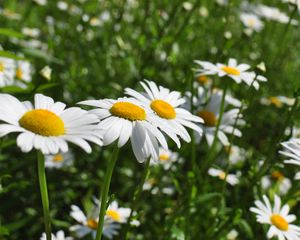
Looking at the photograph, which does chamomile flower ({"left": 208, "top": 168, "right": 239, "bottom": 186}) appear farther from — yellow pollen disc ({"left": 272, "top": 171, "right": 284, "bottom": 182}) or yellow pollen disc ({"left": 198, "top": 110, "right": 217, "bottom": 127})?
yellow pollen disc ({"left": 272, "top": 171, "right": 284, "bottom": 182})

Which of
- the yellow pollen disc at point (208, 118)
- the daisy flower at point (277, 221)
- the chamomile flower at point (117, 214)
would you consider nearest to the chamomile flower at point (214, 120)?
the yellow pollen disc at point (208, 118)

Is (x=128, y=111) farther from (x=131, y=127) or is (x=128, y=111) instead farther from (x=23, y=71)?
(x=23, y=71)

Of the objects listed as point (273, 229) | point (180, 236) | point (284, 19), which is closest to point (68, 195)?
point (180, 236)

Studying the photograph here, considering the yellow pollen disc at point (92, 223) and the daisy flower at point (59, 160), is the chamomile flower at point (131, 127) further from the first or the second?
the daisy flower at point (59, 160)

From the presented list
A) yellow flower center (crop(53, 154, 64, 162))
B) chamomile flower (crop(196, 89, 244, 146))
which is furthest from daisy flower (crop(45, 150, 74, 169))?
chamomile flower (crop(196, 89, 244, 146))

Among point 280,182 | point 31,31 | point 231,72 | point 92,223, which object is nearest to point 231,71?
point 231,72

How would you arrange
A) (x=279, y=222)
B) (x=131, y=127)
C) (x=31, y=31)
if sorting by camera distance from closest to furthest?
(x=131, y=127), (x=279, y=222), (x=31, y=31)

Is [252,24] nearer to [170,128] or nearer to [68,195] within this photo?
[68,195]
